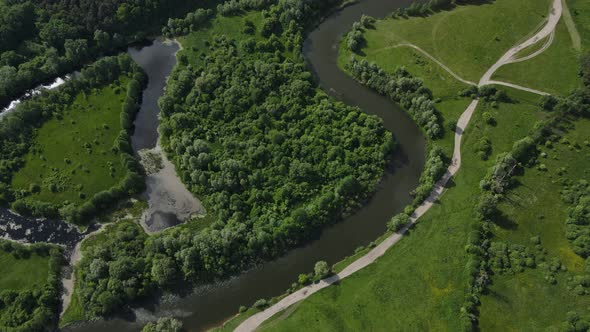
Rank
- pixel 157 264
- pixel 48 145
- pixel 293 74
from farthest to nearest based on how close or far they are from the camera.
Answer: pixel 293 74, pixel 48 145, pixel 157 264

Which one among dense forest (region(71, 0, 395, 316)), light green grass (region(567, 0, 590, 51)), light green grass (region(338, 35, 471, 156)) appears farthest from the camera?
light green grass (region(567, 0, 590, 51))

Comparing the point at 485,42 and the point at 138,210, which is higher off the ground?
the point at 485,42

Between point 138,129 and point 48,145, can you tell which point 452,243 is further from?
point 48,145

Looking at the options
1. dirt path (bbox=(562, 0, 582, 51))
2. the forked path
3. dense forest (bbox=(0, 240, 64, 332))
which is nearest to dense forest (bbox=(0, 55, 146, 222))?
dense forest (bbox=(0, 240, 64, 332))

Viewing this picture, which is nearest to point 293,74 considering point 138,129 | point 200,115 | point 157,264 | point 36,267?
point 200,115

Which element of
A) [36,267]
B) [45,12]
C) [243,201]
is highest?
[45,12]

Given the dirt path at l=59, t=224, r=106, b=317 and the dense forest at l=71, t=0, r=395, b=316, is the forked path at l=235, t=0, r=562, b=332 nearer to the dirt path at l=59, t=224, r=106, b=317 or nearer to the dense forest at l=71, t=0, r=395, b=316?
the dense forest at l=71, t=0, r=395, b=316
